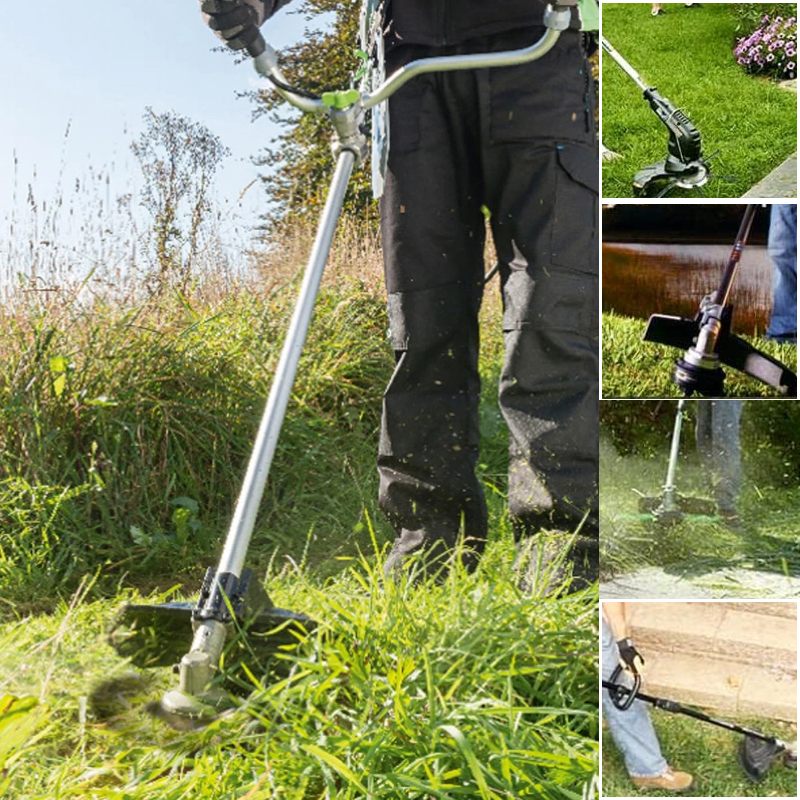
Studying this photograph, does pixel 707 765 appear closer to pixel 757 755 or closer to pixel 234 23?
pixel 757 755

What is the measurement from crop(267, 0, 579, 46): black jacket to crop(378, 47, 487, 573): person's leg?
0.16ft

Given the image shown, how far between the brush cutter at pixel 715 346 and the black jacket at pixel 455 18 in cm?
105

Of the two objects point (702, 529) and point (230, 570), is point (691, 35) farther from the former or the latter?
point (230, 570)

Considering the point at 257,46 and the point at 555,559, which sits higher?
the point at 257,46

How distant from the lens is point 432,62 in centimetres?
142

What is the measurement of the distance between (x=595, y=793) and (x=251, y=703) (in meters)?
0.41

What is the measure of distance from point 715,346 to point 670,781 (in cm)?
35

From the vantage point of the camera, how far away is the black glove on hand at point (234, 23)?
1517 mm

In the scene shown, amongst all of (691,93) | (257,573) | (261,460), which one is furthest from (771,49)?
(257,573)

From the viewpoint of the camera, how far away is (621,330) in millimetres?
897

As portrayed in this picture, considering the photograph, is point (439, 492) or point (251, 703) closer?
point (251, 703)

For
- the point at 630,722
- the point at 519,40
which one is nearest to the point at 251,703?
the point at 630,722

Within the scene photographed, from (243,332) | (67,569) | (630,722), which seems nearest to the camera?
(630,722)

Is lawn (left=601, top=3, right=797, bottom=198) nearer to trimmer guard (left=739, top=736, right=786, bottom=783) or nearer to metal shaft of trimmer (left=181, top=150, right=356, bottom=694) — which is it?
trimmer guard (left=739, top=736, right=786, bottom=783)
